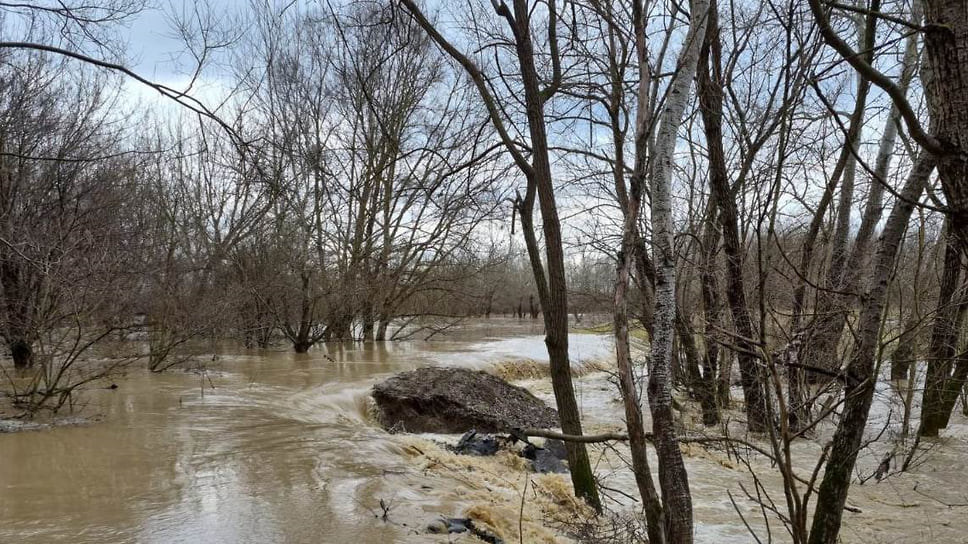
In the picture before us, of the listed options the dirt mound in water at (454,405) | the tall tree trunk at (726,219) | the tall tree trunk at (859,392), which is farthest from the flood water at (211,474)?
the tall tree trunk at (726,219)

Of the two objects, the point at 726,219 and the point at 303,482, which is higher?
the point at 726,219

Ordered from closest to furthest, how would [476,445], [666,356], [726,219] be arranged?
[666,356]
[476,445]
[726,219]

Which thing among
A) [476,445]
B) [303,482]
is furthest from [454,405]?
[303,482]

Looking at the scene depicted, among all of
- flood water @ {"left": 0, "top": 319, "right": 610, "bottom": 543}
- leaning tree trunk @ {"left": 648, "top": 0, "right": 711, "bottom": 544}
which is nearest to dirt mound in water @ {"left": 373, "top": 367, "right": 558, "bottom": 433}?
flood water @ {"left": 0, "top": 319, "right": 610, "bottom": 543}

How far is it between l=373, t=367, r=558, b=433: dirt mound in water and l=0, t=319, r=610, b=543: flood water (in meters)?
0.50

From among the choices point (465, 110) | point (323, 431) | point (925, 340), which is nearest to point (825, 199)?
point (925, 340)

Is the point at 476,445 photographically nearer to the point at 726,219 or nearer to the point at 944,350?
the point at 726,219

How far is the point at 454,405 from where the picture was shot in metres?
9.43

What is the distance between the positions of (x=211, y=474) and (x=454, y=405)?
14.1 ft

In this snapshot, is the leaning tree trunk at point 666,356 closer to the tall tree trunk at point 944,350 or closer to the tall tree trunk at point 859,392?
the tall tree trunk at point 859,392

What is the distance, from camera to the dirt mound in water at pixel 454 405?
30.5 ft

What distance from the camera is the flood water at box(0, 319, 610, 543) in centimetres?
439

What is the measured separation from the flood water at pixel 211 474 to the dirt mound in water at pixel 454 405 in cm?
50

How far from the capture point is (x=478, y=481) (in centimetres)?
642
